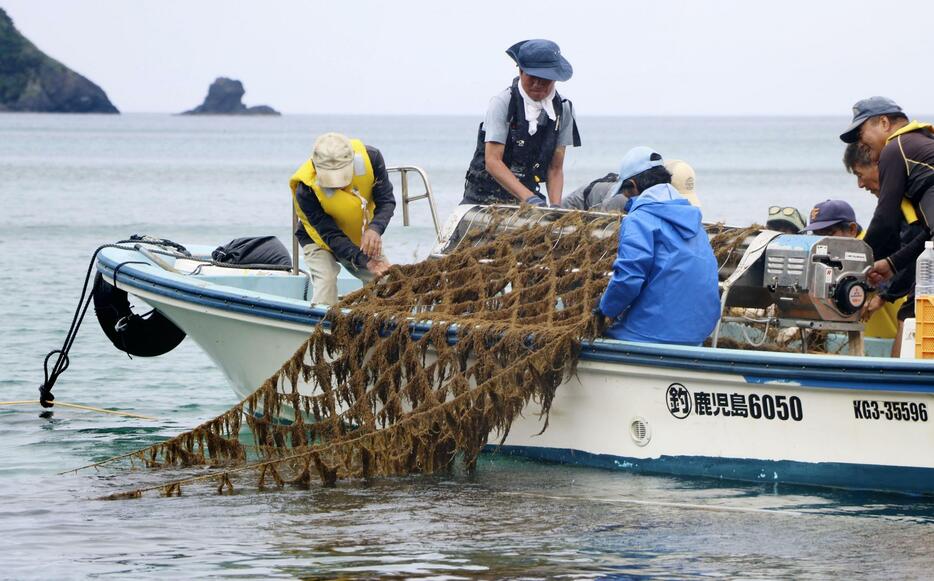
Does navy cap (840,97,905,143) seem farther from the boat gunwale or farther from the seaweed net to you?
the boat gunwale

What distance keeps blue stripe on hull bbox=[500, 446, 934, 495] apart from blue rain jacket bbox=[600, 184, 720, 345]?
663mm

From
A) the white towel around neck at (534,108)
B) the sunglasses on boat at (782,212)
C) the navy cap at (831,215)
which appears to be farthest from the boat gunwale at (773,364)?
the sunglasses on boat at (782,212)

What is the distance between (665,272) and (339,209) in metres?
2.43

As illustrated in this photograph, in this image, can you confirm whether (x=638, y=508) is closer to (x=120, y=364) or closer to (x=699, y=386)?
(x=699, y=386)

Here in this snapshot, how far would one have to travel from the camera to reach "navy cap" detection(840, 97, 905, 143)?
7828 mm

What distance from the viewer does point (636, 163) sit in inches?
312

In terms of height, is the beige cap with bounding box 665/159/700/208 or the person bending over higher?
the beige cap with bounding box 665/159/700/208

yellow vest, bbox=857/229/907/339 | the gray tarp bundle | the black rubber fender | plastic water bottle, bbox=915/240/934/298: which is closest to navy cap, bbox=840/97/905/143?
yellow vest, bbox=857/229/907/339

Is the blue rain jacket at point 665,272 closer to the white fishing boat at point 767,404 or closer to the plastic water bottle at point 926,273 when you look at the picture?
the white fishing boat at point 767,404

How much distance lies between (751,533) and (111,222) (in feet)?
99.3

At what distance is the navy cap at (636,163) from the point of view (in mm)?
7863

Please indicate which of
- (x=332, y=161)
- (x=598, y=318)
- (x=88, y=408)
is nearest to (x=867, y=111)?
(x=598, y=318)

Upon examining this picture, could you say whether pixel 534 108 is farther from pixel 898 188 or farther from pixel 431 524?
pixel 431 524

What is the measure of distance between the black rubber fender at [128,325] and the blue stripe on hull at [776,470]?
367 centimetres
